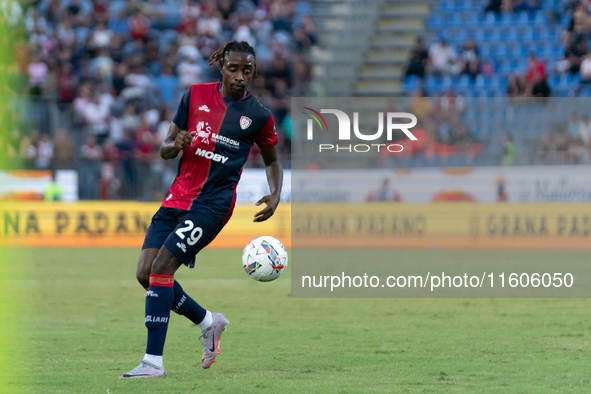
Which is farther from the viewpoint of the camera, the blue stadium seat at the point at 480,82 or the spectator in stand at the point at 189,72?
the spectator in stand at the point at 189,72

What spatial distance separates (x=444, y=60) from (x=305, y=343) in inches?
549

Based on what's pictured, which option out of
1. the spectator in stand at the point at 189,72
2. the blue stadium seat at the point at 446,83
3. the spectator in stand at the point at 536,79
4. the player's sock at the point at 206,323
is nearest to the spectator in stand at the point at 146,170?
the spectator in stand at the point at 189,72

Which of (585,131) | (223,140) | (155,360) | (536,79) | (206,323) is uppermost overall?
(536,79)

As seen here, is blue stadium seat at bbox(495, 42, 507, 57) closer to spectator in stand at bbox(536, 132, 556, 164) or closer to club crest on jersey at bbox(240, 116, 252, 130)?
spectator in stand at bbox(536, 132, 556, 164)

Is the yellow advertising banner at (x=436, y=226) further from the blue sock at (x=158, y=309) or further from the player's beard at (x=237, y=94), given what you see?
the blue sock at (x=158, y=309)

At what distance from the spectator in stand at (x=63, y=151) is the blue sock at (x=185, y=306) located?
35.3 feet

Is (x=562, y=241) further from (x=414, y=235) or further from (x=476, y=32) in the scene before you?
(x=476, y=32)

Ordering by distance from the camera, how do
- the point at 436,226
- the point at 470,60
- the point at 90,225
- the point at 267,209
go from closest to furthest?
the point at 267,209 → the point at 436,226 → the point at 90,225 → the point at 470,60

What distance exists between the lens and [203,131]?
6.12 meters

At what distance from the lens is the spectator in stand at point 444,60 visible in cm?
Answer: 1978

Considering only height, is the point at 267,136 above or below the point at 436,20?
below

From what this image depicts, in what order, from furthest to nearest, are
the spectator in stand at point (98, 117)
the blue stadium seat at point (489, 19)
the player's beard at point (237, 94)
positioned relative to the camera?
1. the blue stadium seat at point (489, 19)
2. the spectator in stand at point (98, 117)
3. the player's beard at point (237, 94)

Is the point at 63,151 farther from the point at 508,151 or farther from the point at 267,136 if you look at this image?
the point at 267,136

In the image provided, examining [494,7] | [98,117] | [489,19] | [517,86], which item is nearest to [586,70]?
[517,86]
